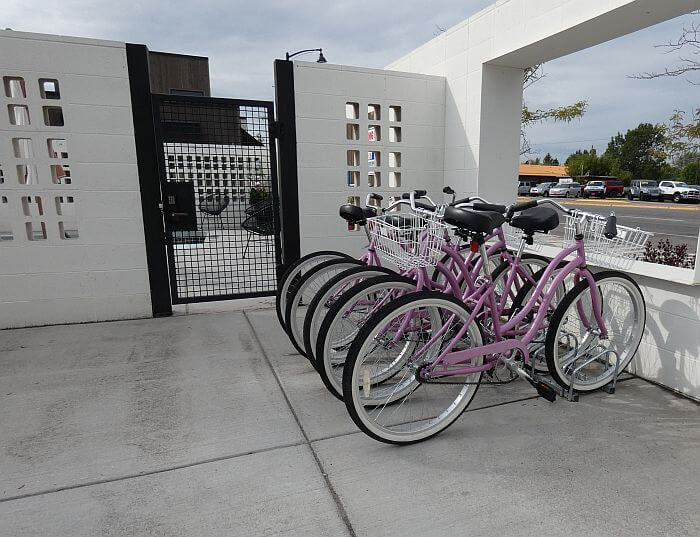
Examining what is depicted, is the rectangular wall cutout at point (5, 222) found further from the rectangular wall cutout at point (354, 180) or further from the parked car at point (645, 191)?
the parked car at point (645, 191)

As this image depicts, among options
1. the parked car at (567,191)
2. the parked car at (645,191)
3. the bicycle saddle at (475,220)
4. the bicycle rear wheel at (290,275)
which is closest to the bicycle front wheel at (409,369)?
the bicycle saddle at (475,220)

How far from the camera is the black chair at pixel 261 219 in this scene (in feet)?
14.0

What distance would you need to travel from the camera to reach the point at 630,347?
2734mm

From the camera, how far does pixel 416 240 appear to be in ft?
7.43

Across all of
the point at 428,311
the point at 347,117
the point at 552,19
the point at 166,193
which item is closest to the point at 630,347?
→ the point at 428,311

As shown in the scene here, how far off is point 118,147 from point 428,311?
Result: 115 inches

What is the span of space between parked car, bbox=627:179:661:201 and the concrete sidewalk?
29.7 meters

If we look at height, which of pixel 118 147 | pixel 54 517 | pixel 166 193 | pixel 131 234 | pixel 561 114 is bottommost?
Answer: pixel 54 517

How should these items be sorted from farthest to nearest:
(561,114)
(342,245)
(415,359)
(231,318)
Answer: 1. (561,114)
2. (342,245)
3. (231,318)
4. (415,359)

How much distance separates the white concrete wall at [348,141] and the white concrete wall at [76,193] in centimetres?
147

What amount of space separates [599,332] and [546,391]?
0.55 m

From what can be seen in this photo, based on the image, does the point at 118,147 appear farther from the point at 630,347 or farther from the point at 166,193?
the point at 630,347

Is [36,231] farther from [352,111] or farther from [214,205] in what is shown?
[352,111]

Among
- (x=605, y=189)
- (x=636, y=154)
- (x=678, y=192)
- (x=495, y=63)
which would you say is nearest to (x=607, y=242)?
(x=495, y=63)
